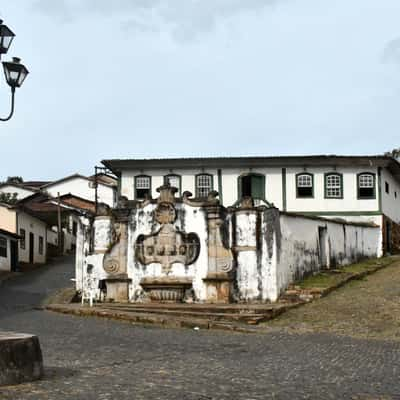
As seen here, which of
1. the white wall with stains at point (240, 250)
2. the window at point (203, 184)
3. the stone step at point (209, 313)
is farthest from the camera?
the window at point (203, 184)

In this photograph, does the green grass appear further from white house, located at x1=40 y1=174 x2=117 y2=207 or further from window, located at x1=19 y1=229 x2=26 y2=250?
white house, located at x1=40 y1=174 x2=117 y2=207

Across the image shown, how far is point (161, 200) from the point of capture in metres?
21.7

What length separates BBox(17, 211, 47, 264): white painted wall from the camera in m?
40.2

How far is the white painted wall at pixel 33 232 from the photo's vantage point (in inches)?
1581

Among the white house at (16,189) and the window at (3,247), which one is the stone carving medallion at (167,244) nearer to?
the window at (3,247)

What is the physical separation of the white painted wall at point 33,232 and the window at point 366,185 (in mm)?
18708

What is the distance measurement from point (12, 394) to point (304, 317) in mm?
11299

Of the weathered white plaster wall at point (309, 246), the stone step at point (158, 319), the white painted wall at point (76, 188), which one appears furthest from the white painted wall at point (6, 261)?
the white painted wall at point (76, 188)

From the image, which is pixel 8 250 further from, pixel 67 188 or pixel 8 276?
pixel 67 188

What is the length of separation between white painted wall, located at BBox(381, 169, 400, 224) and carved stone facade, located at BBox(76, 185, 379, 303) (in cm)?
1348

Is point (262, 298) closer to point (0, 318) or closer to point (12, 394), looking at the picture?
point (0, 318)

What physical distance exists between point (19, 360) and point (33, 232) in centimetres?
3536

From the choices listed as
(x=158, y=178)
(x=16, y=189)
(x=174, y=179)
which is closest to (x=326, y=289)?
(x=174, y=179)

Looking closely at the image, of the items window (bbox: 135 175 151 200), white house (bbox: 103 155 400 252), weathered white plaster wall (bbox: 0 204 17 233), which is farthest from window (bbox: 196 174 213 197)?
weathered white plaster wall (bbox: 0 204 17 233)
